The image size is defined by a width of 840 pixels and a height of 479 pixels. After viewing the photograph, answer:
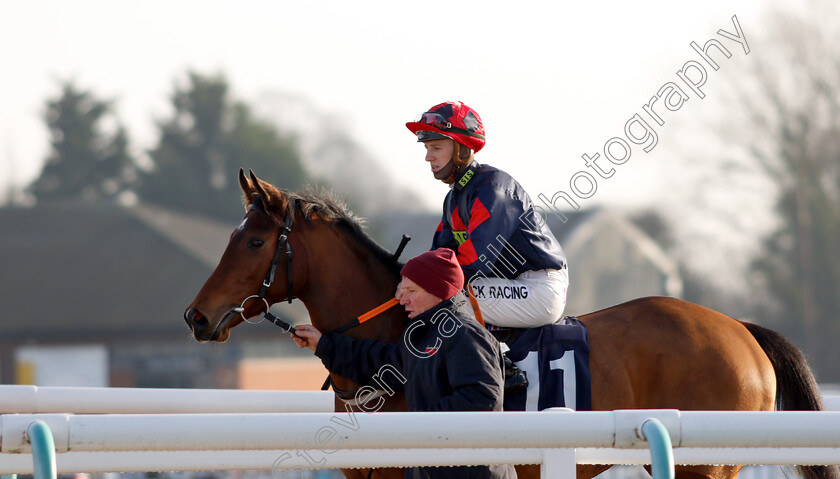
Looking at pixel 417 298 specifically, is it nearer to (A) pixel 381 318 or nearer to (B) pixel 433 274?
(B) pixel 433 274

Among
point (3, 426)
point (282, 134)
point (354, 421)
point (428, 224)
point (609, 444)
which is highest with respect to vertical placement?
point (282, 134)

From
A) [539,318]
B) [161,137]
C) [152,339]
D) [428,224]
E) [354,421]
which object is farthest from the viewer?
[428,224]

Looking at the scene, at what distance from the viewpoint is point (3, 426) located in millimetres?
1802

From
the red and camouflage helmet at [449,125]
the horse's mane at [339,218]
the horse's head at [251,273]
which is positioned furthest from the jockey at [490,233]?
the horse's head at [251,273]

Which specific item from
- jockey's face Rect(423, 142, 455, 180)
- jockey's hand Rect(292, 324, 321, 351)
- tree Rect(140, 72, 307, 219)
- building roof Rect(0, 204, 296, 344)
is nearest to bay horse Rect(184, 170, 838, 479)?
jockey's hand Rect(292, 324, 321, 351)

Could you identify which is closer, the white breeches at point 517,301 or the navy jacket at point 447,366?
the navy jacket at point 447,366

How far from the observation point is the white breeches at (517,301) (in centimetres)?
395

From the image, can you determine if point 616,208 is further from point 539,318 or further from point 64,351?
point 539,318

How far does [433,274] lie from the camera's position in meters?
3.30

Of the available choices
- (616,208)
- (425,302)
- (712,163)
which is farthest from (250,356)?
(425,302)

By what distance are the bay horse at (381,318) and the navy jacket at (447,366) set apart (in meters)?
0.47

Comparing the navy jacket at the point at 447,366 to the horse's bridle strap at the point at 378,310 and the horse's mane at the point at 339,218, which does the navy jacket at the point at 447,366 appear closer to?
the horse's bridle strap at the point at 378,310

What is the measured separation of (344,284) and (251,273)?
394 millimetres

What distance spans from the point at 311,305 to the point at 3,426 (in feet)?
7.58
